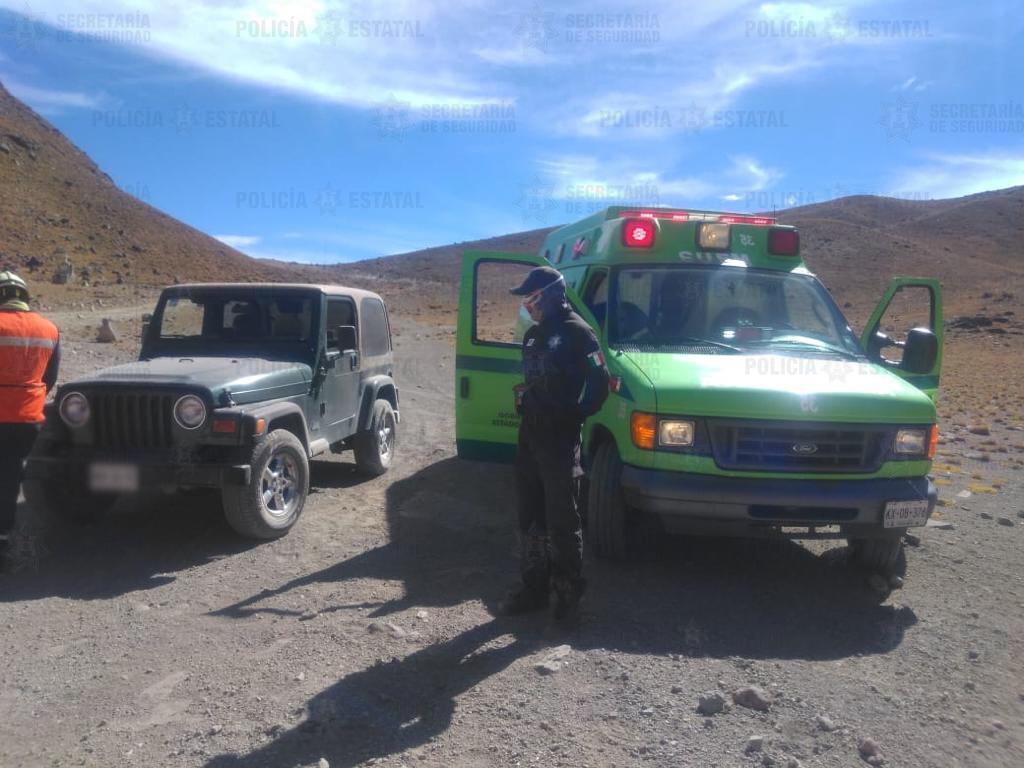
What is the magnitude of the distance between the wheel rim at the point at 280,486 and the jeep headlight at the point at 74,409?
1.27 metres

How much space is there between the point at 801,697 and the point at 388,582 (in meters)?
2.61

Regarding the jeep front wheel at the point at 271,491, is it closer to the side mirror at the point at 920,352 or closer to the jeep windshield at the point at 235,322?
the jeep windshield at the point at 235,322

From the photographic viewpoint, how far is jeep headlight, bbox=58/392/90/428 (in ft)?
19.6

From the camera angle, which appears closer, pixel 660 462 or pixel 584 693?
pixel 584 693

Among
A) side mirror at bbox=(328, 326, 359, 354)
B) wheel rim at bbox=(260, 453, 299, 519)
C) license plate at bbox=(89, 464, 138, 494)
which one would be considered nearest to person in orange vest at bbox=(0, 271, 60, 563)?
license plate at bbox=(89, 464, 138, 494)

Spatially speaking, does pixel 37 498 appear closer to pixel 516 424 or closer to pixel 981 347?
pixel 516 424

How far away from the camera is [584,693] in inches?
158

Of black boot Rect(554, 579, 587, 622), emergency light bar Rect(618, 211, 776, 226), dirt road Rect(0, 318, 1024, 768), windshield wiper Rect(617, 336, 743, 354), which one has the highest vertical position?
emergency light bar Rect(618, 211, 776, 226)

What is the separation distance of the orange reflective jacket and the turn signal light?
372cm

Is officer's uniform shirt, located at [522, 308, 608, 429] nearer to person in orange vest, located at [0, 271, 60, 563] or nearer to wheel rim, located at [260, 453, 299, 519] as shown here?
wheel rim, located at [260, 453, 299, 519]

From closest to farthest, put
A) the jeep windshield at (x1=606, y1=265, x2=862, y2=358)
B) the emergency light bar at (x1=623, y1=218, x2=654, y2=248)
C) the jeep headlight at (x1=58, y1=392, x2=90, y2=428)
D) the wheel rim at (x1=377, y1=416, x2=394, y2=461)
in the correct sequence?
the jeep headlight at (x1=58, y1=392, x2=90, y2=428)
the jeep windshield at (x1=606, y1=265, x2=862, y2=358)
the emergency light bar at (x1=623, y1=218, x2=654, y2=248)
the wheel rim at (x1=377, y1=416, x2=394, y2=461)

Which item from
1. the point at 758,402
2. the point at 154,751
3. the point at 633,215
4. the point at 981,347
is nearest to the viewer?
the point at 154,751

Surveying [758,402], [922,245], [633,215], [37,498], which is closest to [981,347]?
[633,215]

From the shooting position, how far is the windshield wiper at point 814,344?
6.02 meters
